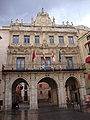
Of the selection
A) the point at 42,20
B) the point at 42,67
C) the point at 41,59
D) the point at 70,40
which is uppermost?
the point at 42,20

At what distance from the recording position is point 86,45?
2180 centimetres

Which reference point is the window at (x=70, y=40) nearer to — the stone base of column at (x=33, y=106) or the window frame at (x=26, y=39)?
the window frame at (x=26, y=39)

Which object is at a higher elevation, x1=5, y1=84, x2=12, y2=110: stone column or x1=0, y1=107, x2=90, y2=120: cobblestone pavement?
x1=5, y1=84, x2=12, y2=110: stone column

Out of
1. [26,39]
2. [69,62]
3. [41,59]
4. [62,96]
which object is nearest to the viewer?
[62,96]

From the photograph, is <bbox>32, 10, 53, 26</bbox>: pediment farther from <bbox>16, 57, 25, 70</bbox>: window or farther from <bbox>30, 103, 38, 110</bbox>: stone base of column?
<bbox>30, 103, 38, 110</bbox>: stone base of column

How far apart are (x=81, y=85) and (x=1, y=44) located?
14789 millimetres

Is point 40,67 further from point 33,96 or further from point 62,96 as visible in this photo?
point 62,96

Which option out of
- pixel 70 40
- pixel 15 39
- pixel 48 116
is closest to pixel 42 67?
pixel 15 39

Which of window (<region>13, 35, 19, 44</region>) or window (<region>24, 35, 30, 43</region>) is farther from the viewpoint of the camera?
window (<region>24, 35, 30, 43</region>)

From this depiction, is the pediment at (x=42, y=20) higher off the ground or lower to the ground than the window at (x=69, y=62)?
A: higher

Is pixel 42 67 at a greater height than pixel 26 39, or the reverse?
pixel 26 39

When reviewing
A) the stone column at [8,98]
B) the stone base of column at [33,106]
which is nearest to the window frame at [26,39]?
the stone column at [8,98]

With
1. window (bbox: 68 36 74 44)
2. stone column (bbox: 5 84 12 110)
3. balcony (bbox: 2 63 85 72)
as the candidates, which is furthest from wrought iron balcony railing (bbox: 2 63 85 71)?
window (bbox: 68 36 74 44)

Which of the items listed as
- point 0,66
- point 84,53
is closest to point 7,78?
point 0,66
